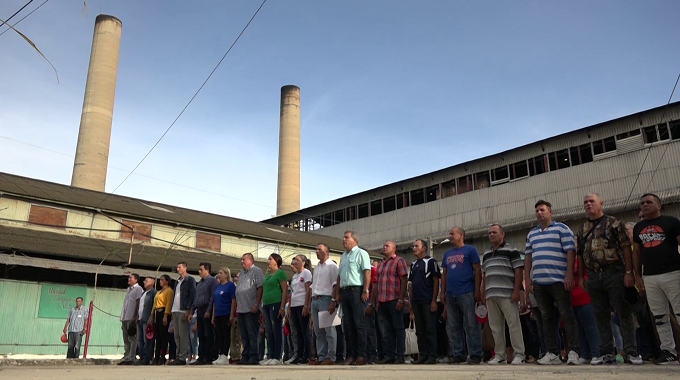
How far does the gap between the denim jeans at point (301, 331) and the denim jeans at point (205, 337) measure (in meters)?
1.66

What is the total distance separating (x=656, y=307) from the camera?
17.5ft

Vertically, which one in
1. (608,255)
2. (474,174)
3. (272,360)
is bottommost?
(272,360)

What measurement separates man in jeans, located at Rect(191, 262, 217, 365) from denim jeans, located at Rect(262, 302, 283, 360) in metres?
1.19

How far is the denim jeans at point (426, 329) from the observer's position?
6.98 metres

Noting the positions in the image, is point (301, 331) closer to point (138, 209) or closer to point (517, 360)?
point (517, 360)

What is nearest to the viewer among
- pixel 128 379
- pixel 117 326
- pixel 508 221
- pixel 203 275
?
pixel 128 379

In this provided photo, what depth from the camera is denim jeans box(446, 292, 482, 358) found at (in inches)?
253

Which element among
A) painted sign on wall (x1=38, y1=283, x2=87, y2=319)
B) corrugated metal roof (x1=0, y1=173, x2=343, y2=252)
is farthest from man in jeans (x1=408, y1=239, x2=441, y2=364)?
corrugated metal roof (x1=0, y1=173, x2=343, y2=252)

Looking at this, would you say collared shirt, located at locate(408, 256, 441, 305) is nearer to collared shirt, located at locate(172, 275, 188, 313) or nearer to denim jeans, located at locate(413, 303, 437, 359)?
denim jeans, located at locate(413, 303, 437, 359)

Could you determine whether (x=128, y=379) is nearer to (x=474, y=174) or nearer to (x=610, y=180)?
(x=610, y=180)

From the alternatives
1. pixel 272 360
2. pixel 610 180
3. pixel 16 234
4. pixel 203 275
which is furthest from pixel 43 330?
pixel 610 180

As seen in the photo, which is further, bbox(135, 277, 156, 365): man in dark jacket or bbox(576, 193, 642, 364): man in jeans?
bbox(135, 277, 156, 365): man in dark jacket

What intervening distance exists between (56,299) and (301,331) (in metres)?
12.4

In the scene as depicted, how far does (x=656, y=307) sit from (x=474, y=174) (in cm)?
2713
